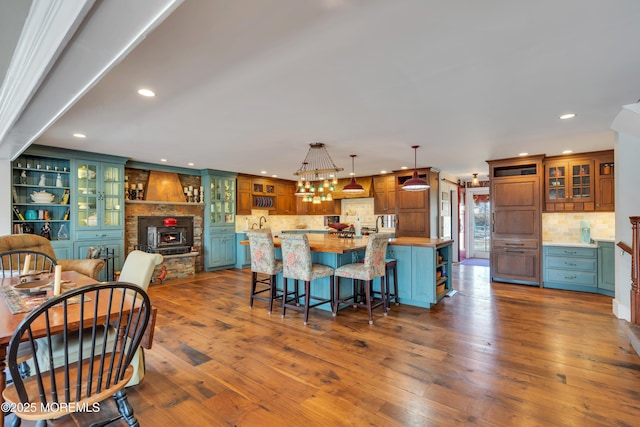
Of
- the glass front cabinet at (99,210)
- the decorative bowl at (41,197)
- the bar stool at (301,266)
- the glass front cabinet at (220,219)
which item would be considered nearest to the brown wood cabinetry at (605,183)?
the bar stool at (301,266)

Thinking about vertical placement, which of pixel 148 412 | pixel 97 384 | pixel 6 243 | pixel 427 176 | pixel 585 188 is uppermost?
pixel 427 176

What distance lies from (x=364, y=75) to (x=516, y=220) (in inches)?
188

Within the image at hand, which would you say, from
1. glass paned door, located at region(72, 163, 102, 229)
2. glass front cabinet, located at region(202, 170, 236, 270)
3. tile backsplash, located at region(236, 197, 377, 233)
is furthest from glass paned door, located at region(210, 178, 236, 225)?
glass paned door, located at region(72, 163, 102, 229)

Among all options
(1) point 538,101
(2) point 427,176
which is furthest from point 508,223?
(1) point 538,101

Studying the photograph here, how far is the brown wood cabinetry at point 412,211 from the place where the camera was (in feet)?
22.4

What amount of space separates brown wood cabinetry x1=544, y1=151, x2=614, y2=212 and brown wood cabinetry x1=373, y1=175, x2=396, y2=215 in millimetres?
3052

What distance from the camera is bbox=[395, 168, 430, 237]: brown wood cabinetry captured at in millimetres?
6828

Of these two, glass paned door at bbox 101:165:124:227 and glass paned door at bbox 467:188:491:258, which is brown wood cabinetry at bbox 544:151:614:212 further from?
glass paned door at bbox 101:165:124:227

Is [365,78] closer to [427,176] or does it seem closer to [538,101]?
[538,101]

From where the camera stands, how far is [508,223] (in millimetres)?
5672

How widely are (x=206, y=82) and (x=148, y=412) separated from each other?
240 cm

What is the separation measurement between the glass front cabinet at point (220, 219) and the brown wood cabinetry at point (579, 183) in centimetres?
665

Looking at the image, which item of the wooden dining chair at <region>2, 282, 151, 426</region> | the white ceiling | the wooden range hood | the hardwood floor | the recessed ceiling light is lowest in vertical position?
the hardwood floor

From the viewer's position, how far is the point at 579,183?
532 cm
